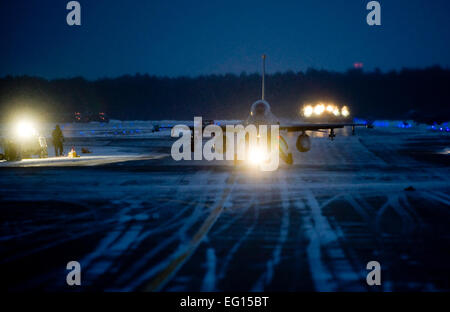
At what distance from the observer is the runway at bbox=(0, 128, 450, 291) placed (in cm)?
786

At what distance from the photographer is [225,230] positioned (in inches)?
446

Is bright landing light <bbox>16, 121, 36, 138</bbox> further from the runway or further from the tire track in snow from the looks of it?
the tire track in snow

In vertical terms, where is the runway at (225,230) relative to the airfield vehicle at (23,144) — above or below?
below

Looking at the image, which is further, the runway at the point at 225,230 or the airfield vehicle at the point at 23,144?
the airfield vehicle at the point at 23,144

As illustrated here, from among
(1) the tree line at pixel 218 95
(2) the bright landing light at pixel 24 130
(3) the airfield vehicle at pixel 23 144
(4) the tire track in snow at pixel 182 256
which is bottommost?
(4) the tire track in snow at pixel 182 256

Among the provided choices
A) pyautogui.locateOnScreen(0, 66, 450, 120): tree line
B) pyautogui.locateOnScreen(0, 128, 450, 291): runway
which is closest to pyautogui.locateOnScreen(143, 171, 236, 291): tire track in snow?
pyautogui.locateOnScreen(0, 128, 450, 291): runway

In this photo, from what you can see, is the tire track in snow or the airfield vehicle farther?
the airfield vehicle

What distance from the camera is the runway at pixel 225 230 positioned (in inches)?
309

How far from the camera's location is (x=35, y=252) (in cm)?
955

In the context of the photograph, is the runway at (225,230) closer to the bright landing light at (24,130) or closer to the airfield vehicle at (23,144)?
the airfield vehicle at (23,144)

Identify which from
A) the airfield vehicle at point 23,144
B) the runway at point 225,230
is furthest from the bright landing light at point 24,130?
the runway at point 225,230

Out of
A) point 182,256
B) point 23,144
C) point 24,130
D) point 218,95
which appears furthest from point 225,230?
point 218,95

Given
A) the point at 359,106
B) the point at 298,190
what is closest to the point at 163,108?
the point at 359,106
